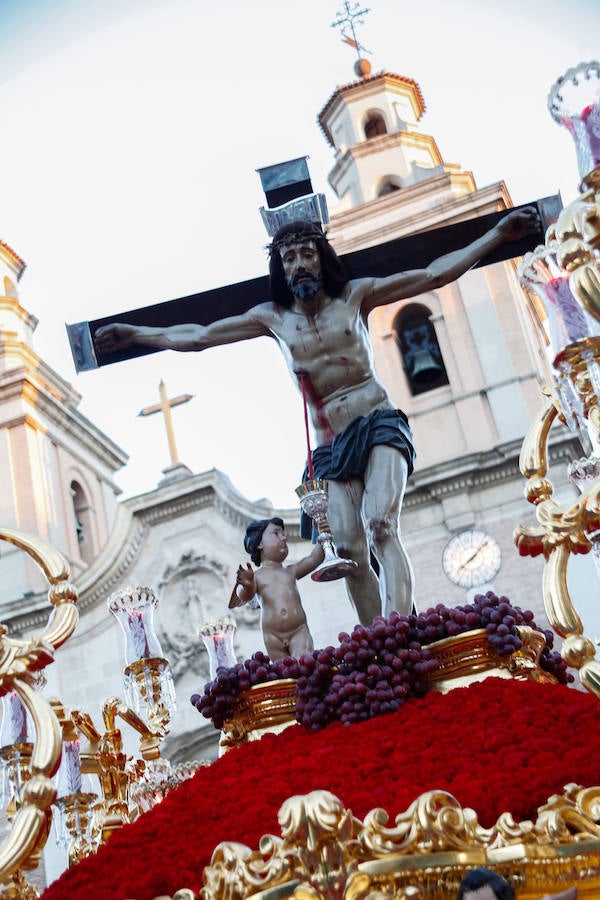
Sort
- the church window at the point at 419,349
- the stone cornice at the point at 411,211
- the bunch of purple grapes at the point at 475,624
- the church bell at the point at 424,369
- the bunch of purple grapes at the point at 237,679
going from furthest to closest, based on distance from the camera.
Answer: the stone cornice at the point at 411,211 < the church window at the point at 419,349 < the church bell at the point at 424,369 < the bunch of purple grapes at the point at 237,679 < the bunch of purple grapes at the point at 475,624

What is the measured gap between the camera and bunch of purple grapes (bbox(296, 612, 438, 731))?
454 cm

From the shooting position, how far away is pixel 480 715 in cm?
414

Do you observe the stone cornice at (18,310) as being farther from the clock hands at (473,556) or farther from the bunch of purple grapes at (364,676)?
the bunch of purple grapes at (364,676)

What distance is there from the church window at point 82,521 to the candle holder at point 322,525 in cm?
1732

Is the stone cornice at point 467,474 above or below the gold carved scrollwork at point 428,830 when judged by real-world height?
above

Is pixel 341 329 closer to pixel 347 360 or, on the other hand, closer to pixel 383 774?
pixel 347 360

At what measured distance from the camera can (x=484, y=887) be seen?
2793mm

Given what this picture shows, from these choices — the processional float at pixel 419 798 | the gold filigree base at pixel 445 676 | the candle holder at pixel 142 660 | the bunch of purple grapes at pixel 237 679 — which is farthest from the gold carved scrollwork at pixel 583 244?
the candle holder at pixel 142 660

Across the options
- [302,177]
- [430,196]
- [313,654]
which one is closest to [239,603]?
[313,654]

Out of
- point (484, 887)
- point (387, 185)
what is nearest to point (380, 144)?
point (387, 185)

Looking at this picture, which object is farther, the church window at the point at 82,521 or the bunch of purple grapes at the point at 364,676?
the church window at the point at 82,521

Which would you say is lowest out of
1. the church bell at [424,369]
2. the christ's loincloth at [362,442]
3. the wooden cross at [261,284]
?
the christ's loincloth at [362,442]

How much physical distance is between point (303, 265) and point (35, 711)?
9.62 feet

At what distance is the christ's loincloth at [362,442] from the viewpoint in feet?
18.9
